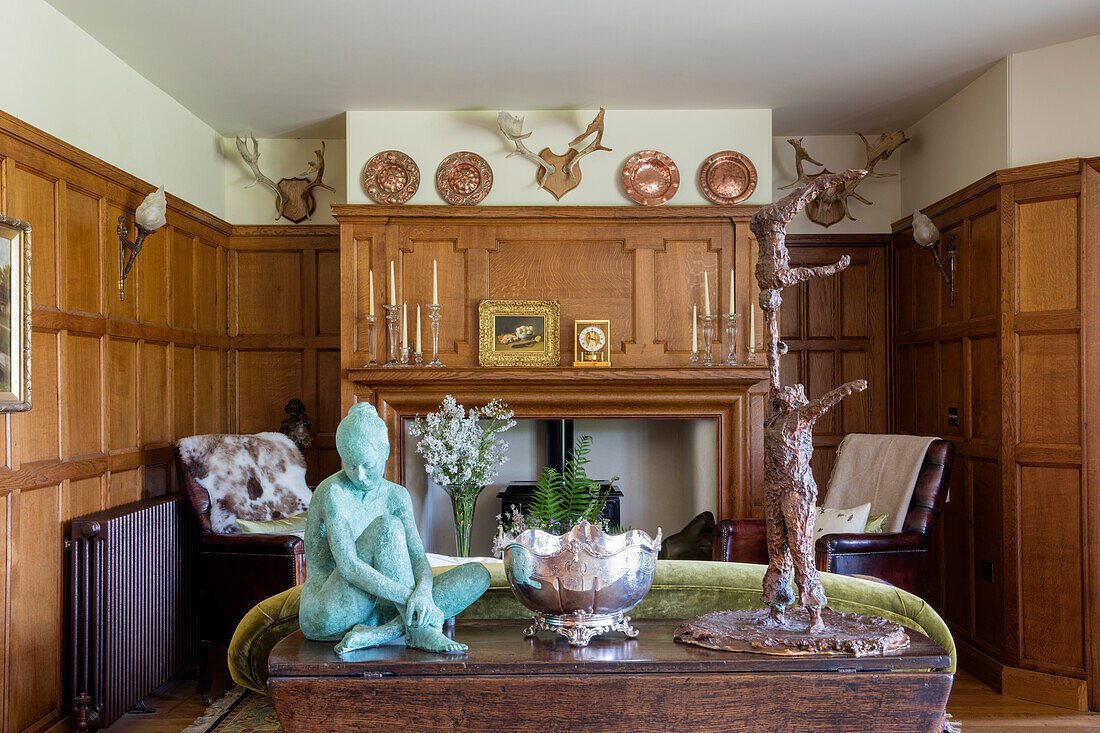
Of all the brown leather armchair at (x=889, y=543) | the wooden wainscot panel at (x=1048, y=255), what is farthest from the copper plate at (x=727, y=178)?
the brown leather armchair at (x=889, y=543)

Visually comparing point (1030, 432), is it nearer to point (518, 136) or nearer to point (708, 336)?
point (708, 336)

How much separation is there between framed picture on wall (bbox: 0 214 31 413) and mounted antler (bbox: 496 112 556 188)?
2.24 m

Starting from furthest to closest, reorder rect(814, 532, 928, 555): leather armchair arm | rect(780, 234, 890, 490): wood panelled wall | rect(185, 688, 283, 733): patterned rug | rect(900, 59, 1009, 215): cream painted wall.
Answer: rect(780, 234, 890, 490): wood panelled wall, rect(900, 59, 1009, 215): cream painted wall, rect(814, 532, 928, 555): leather armchair arm, rect(185, 688, 283, 733): patterned rug

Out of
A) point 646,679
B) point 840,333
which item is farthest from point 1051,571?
point 646,679

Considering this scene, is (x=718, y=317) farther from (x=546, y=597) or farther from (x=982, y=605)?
(x=546, y=597)

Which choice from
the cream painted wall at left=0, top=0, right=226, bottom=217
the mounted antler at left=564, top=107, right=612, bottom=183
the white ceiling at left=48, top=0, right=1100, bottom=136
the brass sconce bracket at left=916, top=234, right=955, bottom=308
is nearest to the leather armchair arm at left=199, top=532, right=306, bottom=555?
the cream painted wall at left=0, top=0, right=226, bottom=217

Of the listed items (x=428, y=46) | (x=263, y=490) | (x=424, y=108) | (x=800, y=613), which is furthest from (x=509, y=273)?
(x=800, y=613)

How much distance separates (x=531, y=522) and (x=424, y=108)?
305 centimetres

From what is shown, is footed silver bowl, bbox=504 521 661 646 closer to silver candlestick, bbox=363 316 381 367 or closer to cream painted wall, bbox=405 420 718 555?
silver candlestick, bbox=363 316 381 367

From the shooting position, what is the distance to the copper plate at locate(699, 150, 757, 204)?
14.7 feet

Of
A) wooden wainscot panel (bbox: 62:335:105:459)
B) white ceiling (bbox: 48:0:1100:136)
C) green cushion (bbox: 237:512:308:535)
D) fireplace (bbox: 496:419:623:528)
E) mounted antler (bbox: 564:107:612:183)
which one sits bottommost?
green cushion (bbox: 237:512:308:535)

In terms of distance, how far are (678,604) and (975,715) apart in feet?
7.82

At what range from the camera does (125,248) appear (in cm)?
Result: 372

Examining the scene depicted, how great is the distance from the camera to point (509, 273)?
454cm
